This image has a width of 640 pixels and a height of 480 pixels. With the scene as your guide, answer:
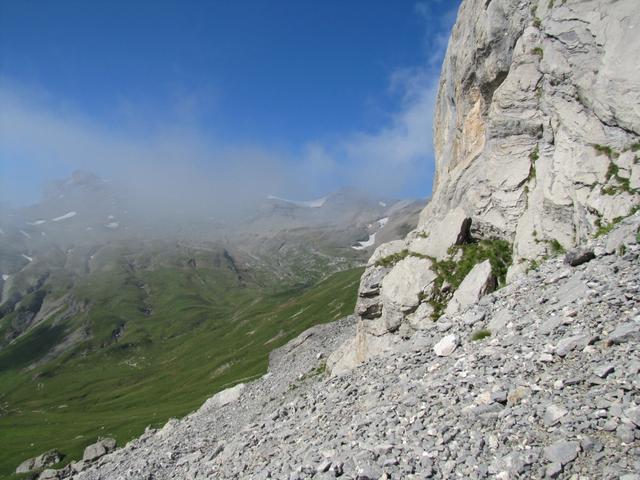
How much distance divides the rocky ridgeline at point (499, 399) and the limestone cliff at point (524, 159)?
489 cm

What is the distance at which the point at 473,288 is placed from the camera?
103 feet

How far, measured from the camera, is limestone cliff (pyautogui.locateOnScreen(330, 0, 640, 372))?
27344mm

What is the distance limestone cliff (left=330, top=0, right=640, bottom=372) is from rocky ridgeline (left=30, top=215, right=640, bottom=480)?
489 centimetres

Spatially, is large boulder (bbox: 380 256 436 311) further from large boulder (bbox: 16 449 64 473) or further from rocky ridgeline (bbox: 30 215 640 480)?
large boulder (bbox: 16 449 64 473)

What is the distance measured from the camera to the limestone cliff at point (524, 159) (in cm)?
2734

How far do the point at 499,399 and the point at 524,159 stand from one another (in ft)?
83.2

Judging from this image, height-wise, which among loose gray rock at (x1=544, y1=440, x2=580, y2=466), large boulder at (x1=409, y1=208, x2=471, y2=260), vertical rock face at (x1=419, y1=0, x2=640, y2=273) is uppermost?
vertical rock face at (x1=419, y1=0, x2=640, y2=273)

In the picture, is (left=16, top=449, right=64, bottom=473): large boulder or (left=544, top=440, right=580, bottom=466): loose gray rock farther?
(left=16, top=449, right=64, bottom=473): large boulder

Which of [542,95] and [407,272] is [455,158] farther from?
[407,272]

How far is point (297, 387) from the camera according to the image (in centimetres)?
5084

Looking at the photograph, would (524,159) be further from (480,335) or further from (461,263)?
(480,335)

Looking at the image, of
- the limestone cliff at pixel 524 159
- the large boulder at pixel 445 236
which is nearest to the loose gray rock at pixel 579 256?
the limestone cliff at pixel 524 159

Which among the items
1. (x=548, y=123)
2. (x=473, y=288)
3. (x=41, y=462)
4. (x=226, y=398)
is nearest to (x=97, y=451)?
(x=41, y=462)

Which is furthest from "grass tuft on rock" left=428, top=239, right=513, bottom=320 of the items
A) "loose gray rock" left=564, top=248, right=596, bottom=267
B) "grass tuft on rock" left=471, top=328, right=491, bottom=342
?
"grass tuft on rock" left=471, top=328, right=491, bottom=342
